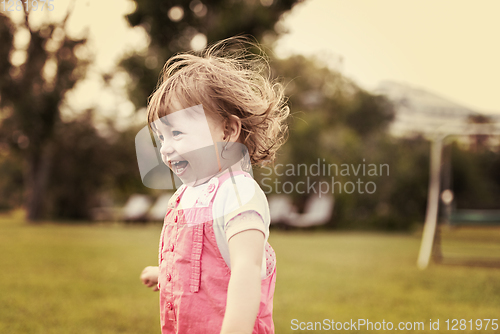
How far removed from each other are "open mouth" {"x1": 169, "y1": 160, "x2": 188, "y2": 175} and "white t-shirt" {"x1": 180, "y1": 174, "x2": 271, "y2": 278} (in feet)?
0.28

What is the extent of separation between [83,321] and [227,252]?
223cm

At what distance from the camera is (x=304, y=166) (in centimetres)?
1166

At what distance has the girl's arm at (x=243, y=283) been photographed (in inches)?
27.5

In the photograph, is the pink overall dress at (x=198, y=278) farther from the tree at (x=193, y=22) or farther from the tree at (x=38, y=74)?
the tree at (x=193, y=22)

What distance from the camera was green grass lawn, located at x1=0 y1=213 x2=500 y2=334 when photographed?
109 inches

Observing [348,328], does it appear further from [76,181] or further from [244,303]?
[76,181]

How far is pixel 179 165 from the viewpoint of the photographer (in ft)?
2.76

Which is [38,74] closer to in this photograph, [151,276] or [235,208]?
[151,276]

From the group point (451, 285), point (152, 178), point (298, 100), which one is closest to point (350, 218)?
point (298, 100)

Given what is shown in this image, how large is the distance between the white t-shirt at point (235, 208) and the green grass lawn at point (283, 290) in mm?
1940

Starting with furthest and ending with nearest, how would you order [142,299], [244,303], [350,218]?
[350,218]
[142,299]
[244,303]

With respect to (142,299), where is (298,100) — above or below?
above

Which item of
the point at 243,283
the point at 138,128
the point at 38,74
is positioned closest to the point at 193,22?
the point at 38,74

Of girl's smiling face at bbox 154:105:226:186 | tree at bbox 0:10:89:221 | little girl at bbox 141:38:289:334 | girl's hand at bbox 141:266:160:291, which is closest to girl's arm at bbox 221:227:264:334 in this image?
little girl at bbox 141:38:289:334
